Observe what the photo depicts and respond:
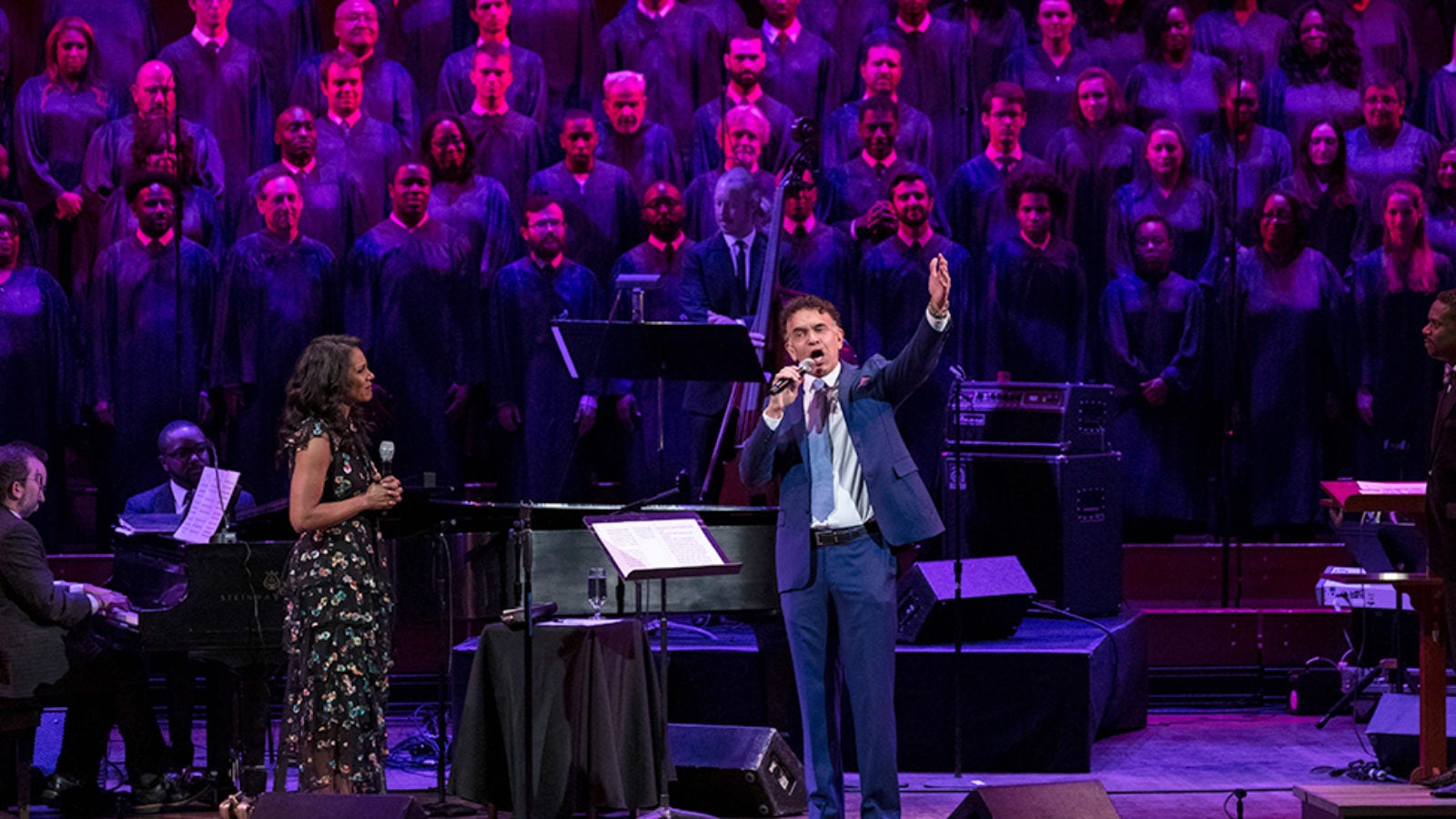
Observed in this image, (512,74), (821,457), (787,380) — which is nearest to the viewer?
(787,380)

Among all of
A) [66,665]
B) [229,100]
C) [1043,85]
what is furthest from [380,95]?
[66,665]

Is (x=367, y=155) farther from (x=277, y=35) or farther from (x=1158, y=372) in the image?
(x=1158, y=372)

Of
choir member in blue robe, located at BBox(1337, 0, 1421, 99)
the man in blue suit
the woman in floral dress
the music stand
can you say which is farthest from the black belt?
choir member in blue robe, located at BBox(1337, 0, 1421, 99)

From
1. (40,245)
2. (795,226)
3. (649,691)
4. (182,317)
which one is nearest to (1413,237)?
(795,226)

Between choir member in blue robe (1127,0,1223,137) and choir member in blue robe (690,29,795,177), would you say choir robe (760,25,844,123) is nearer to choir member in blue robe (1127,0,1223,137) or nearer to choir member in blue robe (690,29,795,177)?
choir member in blue robe (690,29,795,177)

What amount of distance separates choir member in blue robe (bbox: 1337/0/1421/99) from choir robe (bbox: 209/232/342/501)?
18.6 ft

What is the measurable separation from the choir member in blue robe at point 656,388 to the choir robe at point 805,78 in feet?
2.70

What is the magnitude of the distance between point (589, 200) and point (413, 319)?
3.62 feet

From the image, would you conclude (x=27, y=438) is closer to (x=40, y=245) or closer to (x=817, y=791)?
(x=40, y=245)

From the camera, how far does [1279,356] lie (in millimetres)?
8656

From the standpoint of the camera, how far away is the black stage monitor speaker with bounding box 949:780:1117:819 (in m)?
3.87

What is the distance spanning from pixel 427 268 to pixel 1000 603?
12.3 feet

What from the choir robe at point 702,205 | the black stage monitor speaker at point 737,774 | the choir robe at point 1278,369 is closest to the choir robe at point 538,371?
the choir robe at point 702,205

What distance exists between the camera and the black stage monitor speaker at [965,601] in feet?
20.0
